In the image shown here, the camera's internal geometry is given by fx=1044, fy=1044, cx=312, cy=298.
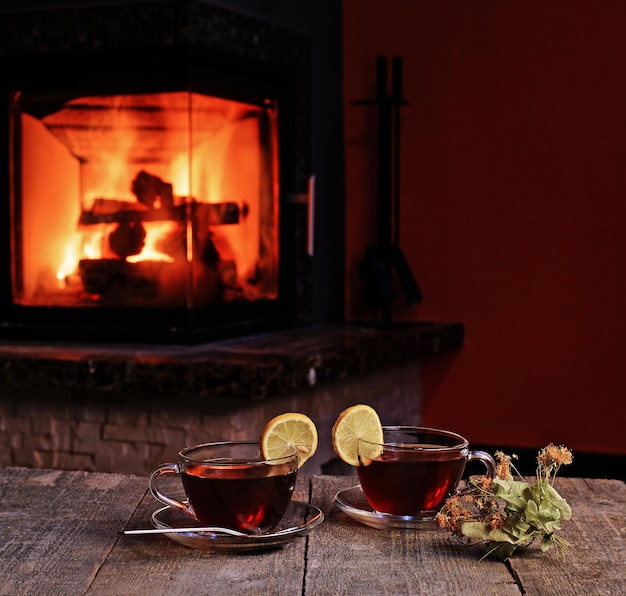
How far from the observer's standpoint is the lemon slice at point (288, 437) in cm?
97

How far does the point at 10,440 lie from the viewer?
2732 mm

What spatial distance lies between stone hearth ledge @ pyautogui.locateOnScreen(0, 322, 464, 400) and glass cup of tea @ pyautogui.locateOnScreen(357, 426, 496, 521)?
1445 mm

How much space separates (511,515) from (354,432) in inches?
7.3

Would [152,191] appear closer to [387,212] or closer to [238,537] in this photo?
[387,212]

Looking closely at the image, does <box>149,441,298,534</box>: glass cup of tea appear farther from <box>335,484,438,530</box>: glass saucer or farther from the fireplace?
the fireplace

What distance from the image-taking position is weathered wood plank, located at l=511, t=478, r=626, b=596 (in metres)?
0.82

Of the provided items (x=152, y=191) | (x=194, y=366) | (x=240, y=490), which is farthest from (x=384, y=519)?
(x=152, y=191)

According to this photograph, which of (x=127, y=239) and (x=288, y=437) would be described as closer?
(x=288, y=437)

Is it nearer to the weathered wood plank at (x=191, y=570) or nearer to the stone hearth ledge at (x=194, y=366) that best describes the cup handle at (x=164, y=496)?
the weathered wood plank at (x=191, y=570)

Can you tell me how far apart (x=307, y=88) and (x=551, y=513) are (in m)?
2.62

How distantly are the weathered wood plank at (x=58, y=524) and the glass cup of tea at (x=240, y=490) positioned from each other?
9 centimetres

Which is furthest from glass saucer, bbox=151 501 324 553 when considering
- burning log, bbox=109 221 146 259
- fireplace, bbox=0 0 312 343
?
burning log, bbox=109 221 146 259

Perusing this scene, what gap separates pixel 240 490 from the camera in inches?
35.3

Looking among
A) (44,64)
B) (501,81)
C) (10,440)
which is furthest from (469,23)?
(10,440)
